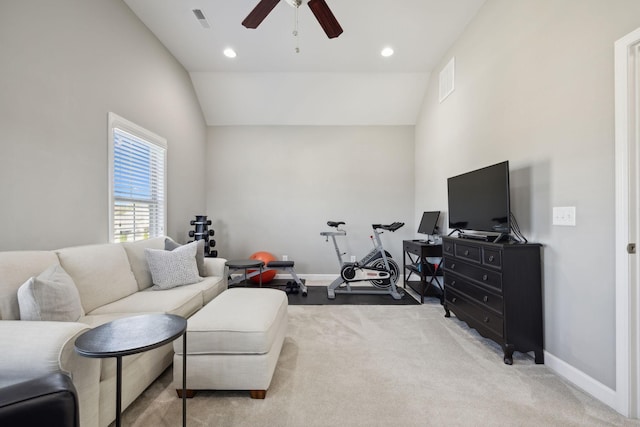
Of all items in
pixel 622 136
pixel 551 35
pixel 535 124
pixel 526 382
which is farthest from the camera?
pixel 535 124

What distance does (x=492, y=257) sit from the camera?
2.27 m

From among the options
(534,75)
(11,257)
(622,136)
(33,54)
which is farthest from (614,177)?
(33,54)

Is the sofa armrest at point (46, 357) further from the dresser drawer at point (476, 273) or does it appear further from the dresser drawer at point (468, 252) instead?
the dresser drawer at point (468, 252)

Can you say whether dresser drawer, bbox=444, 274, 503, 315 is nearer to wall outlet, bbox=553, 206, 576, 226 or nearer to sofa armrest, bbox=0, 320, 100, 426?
wall outlet, bbox=553, 206, 576, 226

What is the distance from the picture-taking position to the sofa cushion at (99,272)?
198 cm

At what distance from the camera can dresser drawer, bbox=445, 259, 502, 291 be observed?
222 cm

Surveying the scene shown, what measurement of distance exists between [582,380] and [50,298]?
331 cm

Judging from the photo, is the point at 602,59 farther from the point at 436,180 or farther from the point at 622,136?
the point at 436,180

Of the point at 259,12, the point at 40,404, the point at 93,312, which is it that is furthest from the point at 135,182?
the point at 40,404

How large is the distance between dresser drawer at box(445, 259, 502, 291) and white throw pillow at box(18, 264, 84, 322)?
9.62 feet

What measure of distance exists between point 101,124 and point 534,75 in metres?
3.90

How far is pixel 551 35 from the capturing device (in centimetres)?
207

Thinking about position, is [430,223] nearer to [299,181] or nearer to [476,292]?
[476,292]

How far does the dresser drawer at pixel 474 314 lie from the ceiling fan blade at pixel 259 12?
312 cm
